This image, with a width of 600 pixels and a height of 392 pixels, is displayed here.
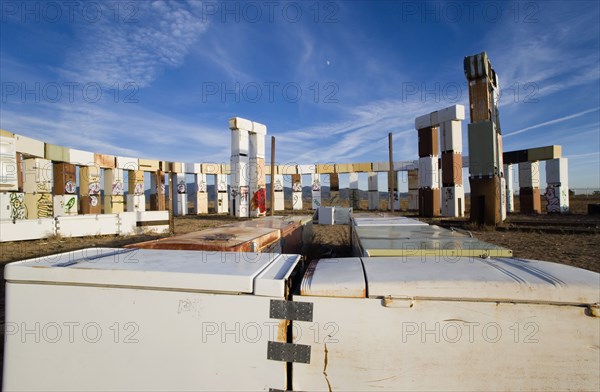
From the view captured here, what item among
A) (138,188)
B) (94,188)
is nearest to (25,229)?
(94,188)

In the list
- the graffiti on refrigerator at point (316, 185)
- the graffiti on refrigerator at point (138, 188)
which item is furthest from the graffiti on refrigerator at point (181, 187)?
the graffiti on refrigerator at point (316, 185)

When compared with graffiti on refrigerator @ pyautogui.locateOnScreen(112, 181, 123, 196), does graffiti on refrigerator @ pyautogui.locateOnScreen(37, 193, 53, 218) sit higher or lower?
lower

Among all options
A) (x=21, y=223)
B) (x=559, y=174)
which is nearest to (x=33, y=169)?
(x=21, y=223)

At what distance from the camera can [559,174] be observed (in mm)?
21984

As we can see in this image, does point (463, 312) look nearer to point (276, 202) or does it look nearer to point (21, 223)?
point (21, 223)

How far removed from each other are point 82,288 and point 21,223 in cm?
1189

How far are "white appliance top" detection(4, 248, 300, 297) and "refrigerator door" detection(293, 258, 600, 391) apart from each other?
0.25 m

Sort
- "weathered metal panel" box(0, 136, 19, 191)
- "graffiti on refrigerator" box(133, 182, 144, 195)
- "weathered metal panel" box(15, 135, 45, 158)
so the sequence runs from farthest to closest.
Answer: "graffiti on refrigerator" box(133, 182, 144, 195)
"weathered metal panel" box(15, 135, 45, 158)
"weathered metal panel" box(0, 136, 19, 191)

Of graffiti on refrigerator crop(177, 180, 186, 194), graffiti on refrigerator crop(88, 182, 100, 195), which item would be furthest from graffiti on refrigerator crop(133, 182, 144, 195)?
graffiti on refrigerator crop(177, 180, 186, 194)

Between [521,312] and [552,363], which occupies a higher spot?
[521,312]

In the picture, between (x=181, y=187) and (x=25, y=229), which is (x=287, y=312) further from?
Answer: (x=181, y=187)

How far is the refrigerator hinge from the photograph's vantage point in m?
1.64

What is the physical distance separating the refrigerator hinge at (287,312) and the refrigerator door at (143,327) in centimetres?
3

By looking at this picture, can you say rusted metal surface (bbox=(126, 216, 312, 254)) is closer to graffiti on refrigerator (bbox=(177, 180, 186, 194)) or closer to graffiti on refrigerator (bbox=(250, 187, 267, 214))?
graffiti on refrigerator (bbox=(250, 187, 267, 214))
